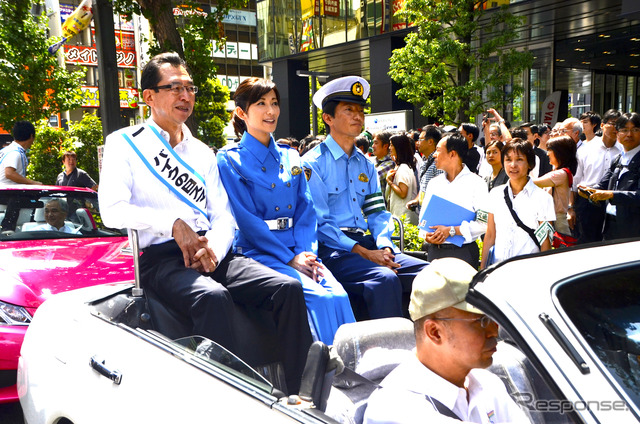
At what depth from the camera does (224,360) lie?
211 centimetres

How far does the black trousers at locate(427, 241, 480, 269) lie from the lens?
465 centimetres

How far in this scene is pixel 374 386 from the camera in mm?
2031

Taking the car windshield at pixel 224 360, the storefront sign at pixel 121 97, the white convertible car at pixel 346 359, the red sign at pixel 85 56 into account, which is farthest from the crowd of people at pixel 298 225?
the red sign at pixel 85 56

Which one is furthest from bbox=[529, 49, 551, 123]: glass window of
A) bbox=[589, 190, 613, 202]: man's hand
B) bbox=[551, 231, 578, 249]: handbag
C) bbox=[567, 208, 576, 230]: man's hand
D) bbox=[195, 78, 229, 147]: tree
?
bbox=[195, 78, 229, 147]: tree

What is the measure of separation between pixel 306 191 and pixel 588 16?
16.4m

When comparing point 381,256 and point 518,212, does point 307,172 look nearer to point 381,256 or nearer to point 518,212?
point 381,256

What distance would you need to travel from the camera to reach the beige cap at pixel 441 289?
67.9 inches

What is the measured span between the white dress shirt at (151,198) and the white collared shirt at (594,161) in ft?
16.9

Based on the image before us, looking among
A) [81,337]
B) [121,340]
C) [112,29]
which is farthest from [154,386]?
[112,29]

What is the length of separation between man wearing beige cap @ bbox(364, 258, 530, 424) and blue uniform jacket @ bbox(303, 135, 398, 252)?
2.07 m

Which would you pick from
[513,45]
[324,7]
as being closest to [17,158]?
[513,45]

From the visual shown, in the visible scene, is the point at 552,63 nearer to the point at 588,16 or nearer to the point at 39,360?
the point at 588,16

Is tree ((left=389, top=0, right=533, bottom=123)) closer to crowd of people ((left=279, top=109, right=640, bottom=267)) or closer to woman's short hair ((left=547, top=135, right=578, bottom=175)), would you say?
crowd of people ((left=279, top=109, right=640, bottom=267))

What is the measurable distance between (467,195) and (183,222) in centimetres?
238
